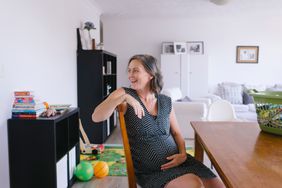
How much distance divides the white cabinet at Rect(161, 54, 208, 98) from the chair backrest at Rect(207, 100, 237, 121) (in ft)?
12.6

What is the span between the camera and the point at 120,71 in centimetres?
677

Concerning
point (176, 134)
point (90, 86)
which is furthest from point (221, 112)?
point (90, 86)

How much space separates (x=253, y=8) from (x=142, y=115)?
5.05 metres

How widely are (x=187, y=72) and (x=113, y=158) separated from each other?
11.4 feet

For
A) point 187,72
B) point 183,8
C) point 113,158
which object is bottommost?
point 113,158

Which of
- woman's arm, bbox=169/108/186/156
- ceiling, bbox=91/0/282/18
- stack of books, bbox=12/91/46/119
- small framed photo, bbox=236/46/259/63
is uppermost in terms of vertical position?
ceiling, bbox=91/0/282/18

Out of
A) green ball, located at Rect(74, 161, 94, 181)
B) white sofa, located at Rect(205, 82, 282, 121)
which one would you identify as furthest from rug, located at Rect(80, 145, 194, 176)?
white sofa, located at Rect(205, 82, 282, 121)

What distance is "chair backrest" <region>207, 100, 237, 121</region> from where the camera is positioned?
8.09ft

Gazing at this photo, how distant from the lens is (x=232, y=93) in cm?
599

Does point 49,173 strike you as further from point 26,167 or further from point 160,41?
point 160,41

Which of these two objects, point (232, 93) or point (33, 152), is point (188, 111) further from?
point (33, 152)

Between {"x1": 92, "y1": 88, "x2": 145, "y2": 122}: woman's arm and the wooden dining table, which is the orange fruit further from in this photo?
{"x1": 92, "y1": 88, "x2": 145, "y2": 122}: woman's arm

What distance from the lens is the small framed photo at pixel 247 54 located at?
257 inches

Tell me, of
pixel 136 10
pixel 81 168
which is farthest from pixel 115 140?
pixel 136 10
